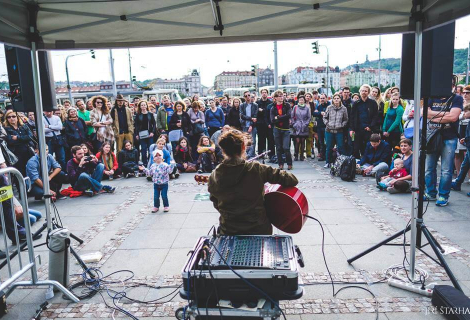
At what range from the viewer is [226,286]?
2.32 meters

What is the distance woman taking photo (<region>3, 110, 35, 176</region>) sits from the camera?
7531 millimetres

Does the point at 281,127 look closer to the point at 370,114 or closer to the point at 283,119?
the point at 283,119

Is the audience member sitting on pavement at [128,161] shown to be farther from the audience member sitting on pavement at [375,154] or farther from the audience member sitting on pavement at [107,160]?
the audience member sitting on pavement at [375,154]

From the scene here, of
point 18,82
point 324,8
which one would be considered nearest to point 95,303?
point 18,82

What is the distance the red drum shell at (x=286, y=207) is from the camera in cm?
298

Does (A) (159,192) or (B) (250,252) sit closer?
(B) (250,252)

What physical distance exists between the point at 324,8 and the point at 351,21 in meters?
0.40

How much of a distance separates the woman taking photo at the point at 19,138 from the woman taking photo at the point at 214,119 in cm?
510

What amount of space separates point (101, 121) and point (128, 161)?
130 cm

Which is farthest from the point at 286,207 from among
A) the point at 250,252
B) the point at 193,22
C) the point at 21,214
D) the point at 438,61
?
the point at 21,214

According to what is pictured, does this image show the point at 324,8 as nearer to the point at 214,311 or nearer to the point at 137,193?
the point at 214,311

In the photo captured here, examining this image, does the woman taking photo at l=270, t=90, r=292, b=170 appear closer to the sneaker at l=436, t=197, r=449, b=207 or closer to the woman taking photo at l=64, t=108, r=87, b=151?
the sneaker at l=436, t=197, r=449, b=207

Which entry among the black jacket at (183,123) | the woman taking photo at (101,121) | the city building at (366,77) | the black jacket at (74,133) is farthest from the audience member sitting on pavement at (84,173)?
the city building at (366,77)

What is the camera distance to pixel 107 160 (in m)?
9.30
